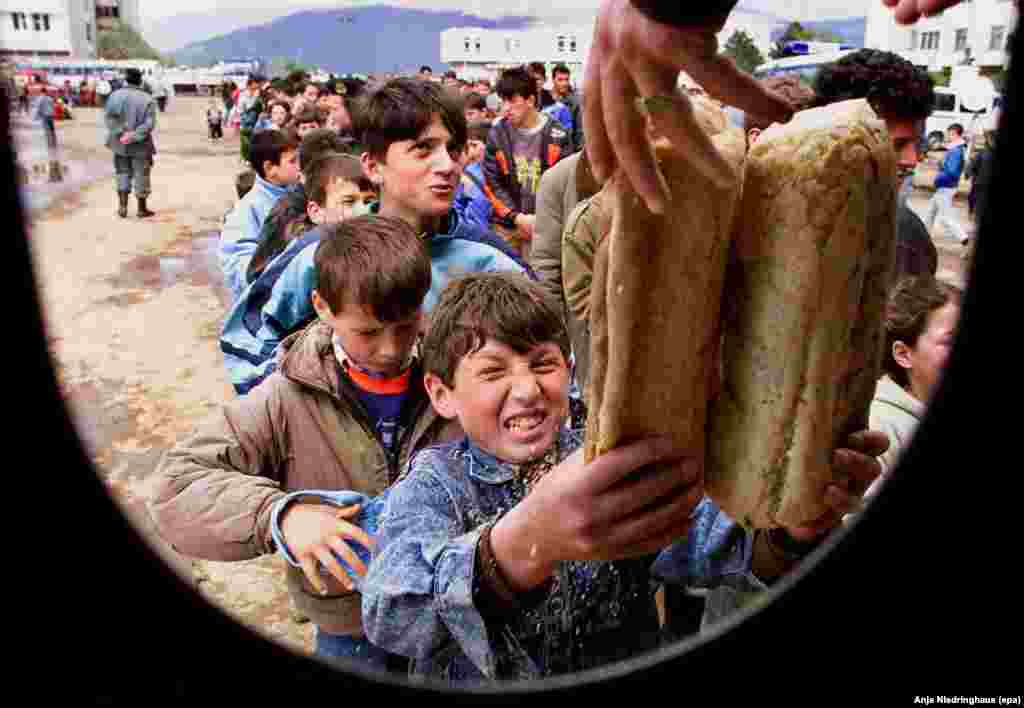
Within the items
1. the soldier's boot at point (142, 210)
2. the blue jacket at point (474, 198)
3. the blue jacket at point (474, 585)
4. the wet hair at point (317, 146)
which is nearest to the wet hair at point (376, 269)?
the blue jacket at point (474, 585)

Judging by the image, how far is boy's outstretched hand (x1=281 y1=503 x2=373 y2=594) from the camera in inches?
55.1

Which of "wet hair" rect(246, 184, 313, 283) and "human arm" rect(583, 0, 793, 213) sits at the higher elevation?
"human arm" rect(583, 0, 793, 213)

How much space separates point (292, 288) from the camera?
2.32m

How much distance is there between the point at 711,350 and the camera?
83 cm

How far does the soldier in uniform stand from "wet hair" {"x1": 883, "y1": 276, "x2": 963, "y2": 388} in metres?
9.04

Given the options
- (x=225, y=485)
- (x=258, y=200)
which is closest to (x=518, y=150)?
(x=258, y=200)

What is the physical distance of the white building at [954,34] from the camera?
2.45 feet

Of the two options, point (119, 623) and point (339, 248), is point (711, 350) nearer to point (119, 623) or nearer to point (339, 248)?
point (119, 623)

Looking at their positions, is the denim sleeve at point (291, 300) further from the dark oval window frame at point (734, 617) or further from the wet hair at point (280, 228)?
the dark oval window frame at point (734, 617)

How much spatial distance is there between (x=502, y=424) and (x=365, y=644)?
543mm

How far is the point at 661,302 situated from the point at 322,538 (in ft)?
2.84

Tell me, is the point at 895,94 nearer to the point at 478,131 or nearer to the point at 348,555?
the point at 348,555

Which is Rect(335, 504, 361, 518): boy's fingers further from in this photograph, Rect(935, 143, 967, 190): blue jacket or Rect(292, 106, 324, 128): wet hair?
Rect(935, 143, 967, 190): blue jacket

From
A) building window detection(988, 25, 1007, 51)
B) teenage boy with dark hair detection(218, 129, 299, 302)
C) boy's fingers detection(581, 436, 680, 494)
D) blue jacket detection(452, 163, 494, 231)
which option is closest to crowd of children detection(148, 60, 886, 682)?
boy's fingers detection(581, 436, 680, 494)
